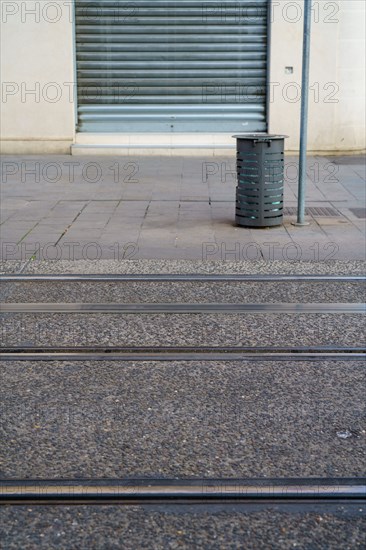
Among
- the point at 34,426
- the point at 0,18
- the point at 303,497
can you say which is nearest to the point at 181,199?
the point at 0,18

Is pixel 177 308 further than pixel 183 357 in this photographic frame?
Yes

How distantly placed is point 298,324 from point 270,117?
38.3 ft

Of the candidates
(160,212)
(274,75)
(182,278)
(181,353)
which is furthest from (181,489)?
(274,75)

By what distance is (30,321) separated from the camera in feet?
24.5

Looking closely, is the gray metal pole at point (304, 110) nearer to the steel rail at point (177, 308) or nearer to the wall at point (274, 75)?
the steel rail at point (177, 308)

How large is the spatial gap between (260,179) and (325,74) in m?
7.94

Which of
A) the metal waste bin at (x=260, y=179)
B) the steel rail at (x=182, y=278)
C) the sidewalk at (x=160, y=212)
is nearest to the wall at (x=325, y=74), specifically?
the sidewalk at (x=160, y=212)

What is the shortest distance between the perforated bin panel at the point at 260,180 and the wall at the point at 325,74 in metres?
7.44

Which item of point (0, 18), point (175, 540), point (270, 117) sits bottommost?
point (175, 540)

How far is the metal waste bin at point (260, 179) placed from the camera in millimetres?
11016

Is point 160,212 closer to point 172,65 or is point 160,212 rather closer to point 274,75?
point 274,75

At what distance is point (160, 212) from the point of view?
12.4m

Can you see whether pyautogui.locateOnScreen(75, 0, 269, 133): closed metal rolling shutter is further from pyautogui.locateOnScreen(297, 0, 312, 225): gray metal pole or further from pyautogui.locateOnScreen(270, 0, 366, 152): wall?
pyautogui.locateOnScreen(297, 0, 312, 225): gray metal pole

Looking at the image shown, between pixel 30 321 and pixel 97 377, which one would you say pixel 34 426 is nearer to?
pixel 97 377
